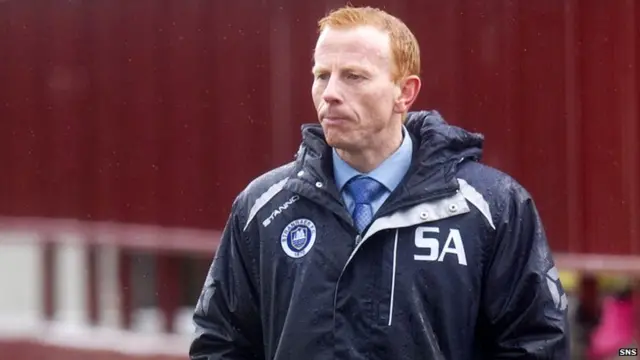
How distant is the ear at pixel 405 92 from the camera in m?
3.39

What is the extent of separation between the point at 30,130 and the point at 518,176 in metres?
3.83

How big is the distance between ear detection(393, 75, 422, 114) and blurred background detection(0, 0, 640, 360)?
2399mm

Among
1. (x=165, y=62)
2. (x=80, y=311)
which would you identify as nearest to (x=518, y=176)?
(x=165, y=62)

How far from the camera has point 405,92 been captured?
3412 mm

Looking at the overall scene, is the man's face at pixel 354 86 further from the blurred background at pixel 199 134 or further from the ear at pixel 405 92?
the blurred background at pixel 199 134

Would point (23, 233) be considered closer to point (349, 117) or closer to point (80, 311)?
point (80, 311)

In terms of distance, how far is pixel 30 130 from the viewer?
8906mm

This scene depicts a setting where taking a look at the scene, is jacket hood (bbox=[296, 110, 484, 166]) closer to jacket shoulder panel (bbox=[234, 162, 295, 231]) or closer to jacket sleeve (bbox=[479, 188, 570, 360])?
jacket shoulder panel (bbox=[234, 162, 295, 231])

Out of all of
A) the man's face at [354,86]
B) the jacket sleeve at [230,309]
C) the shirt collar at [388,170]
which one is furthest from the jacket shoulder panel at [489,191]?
the jacket sleeve at [230,309]

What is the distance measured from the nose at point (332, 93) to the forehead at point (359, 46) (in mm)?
45

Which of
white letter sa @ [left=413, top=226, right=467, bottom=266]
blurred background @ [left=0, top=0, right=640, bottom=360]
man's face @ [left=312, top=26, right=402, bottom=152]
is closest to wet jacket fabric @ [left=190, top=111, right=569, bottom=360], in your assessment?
white letter sa @ [left=413, top=226, right=467, bottom=266]

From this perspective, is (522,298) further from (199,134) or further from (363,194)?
(199,134)

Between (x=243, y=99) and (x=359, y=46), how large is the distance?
4.15 meters

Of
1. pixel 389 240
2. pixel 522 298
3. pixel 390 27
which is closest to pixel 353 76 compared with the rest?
pixel 390 27
